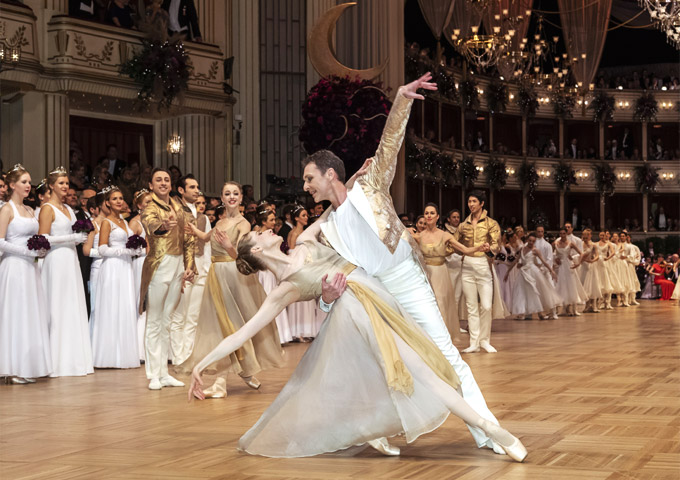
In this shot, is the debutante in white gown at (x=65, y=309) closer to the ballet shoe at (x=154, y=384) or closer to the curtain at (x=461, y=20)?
the ballet shoe at (x=154, y=384)

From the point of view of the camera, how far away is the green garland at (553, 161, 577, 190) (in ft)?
106

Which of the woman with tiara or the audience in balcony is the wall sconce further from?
the woman with tiara

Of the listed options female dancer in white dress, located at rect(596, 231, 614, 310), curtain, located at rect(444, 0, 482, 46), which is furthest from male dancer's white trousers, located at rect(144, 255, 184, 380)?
female dancer in white dress, located at rect(596, 231, 614, 310)

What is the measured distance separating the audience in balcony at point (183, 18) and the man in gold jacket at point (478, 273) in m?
7.91

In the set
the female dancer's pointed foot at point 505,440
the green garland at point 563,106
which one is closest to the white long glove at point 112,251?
the female dancer's pointed foot at point 505,440

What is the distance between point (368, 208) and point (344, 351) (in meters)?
0.70

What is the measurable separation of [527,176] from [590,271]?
1219 cm

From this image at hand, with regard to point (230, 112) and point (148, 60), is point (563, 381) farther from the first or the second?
point (230, 112)

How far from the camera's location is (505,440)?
4547 millimetres

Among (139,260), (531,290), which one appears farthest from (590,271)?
(139,260)

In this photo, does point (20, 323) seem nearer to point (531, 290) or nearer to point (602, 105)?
point (531, 290)

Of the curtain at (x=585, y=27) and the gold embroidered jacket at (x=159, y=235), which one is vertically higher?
the curtain at (x=585, y=27)

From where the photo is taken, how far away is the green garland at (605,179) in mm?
33125

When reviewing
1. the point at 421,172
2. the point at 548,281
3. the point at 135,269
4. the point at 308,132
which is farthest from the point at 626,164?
the point at 135,269
